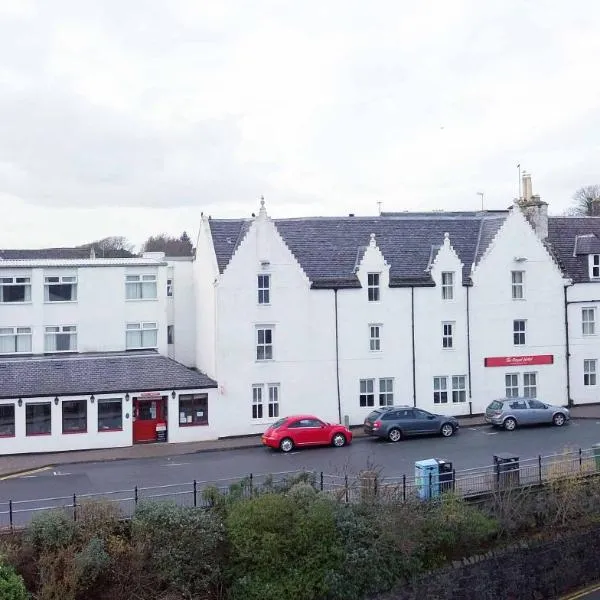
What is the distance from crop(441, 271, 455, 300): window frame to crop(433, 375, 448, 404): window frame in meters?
3.83

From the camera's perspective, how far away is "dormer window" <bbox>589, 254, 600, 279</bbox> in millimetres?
42591

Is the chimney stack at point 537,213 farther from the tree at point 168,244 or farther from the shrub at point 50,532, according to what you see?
the tree at point 168,244

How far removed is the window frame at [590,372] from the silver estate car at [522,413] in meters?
4.80

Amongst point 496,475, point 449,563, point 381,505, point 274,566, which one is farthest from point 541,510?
point 274,566

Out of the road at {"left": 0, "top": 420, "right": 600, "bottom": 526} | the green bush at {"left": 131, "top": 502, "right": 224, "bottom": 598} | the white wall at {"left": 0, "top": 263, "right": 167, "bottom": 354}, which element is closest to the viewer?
the green bush at {"left": 131, "top": 502, "right": 224, "bottom": 598}

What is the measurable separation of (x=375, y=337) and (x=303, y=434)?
24.5 ft

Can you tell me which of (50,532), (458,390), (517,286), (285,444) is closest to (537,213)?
(517,286)

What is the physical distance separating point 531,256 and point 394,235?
6807 mm

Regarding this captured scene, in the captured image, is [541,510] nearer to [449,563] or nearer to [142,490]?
[449,563]

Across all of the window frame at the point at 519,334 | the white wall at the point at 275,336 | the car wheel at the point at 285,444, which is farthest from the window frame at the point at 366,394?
the window frame at the point at 519,334

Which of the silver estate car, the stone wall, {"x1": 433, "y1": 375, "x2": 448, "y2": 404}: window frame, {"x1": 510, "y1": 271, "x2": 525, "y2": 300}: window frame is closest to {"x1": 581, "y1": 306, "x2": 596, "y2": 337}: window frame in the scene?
{"x1": 510, "y1": 271, "x2": 525, "y2": 300}: window frame

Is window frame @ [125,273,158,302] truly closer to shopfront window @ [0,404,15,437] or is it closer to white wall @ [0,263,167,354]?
white wall @ [0,263,167,354]

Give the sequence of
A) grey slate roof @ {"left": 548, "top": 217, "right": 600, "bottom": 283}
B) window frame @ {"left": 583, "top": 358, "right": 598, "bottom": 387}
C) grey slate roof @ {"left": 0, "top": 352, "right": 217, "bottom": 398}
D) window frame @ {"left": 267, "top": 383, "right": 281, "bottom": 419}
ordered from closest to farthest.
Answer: grey slate roof @ {"left": 0, "top": 352, "right": 217, "bottom": 398} < window frame @ {"left": 267, "top": 383, "right": 281, "bottom": 419} < window frame @ {"left": 583, "top": 358, "right": 598, "bottom": 387} < grey slate roof @ {"left": 548, "top": 217, "right": 600, "bottom": 283}

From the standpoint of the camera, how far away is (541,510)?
26.0 meters
